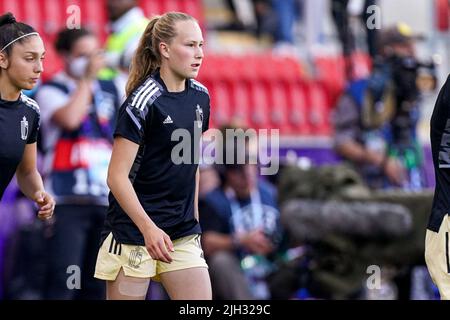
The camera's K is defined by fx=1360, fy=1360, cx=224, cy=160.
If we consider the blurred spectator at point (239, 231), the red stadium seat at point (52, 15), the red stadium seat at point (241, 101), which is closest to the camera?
the blurred spectator at point (239, 231)

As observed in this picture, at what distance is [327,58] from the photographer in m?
14.0

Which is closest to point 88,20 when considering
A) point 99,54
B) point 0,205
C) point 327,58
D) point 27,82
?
point 327,58

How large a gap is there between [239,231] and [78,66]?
1829 mm

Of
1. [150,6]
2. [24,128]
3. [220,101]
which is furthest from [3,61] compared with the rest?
[150,6]

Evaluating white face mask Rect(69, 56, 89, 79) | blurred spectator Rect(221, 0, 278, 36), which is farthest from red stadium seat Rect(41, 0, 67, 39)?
white face mask Rect(69, 56, 89, 79)

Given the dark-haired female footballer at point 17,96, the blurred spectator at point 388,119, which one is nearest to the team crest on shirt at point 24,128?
the dark-haired female footballer at point 17,96

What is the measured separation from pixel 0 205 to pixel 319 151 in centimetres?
301

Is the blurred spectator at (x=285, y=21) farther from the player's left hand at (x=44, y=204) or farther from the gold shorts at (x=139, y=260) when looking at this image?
the gold shorts at (x=139, y=260)

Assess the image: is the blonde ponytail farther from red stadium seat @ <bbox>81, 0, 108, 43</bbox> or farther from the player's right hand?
red stadium seat @ <bbox>81, 0, 108, 43</bbox>

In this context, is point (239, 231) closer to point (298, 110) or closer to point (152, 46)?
point (298, 110)

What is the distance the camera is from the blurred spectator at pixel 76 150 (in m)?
8.82

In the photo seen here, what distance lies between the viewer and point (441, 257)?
5.93 metres

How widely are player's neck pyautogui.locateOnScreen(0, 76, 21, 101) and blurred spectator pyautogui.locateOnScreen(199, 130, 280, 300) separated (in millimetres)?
3758

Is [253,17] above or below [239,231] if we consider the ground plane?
above
